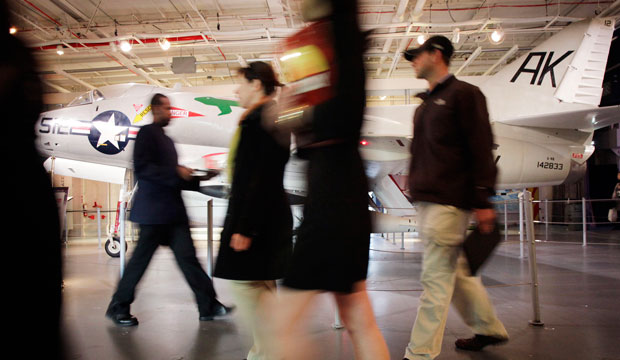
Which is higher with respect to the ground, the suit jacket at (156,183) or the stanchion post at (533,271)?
the suit jacket at (156,183)

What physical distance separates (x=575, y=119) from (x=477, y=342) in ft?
24.3

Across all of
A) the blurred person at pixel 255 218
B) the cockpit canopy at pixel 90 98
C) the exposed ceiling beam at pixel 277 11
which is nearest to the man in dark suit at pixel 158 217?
the blurred person at pixel 255 218

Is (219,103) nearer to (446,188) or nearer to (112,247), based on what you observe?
(112,247)

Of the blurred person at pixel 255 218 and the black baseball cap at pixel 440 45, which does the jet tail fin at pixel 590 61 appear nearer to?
the black baseball cap at pixel 440 45

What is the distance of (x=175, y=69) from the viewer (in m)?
12.9

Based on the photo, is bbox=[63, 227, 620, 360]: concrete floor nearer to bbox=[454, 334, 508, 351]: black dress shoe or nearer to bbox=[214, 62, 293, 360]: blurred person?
bbox=[454, 334, 508, 351]: black dress shoe

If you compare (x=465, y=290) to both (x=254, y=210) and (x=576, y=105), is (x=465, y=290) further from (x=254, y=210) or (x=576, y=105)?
(x=576, y=105)

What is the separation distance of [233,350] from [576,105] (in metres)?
8.52

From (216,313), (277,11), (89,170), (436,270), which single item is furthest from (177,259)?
(277,11)

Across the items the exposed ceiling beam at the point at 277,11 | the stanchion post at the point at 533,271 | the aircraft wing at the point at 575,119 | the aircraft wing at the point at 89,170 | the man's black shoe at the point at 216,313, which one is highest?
the exposed ceiling beam at the point at 277,11

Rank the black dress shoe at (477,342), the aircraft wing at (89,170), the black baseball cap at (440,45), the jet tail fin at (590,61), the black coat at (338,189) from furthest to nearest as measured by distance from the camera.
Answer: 1. the aircraft wing at (89,170)
2. the jet tail fin at (590,61)
3. the black dress shoe at (477,342)
4. the black baseball cap at (440,45)
5. the black coat at (338,189)

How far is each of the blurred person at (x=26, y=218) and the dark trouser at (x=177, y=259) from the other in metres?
2.35

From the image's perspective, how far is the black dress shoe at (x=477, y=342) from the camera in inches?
101

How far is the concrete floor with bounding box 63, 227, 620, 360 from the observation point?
2.63 metres
